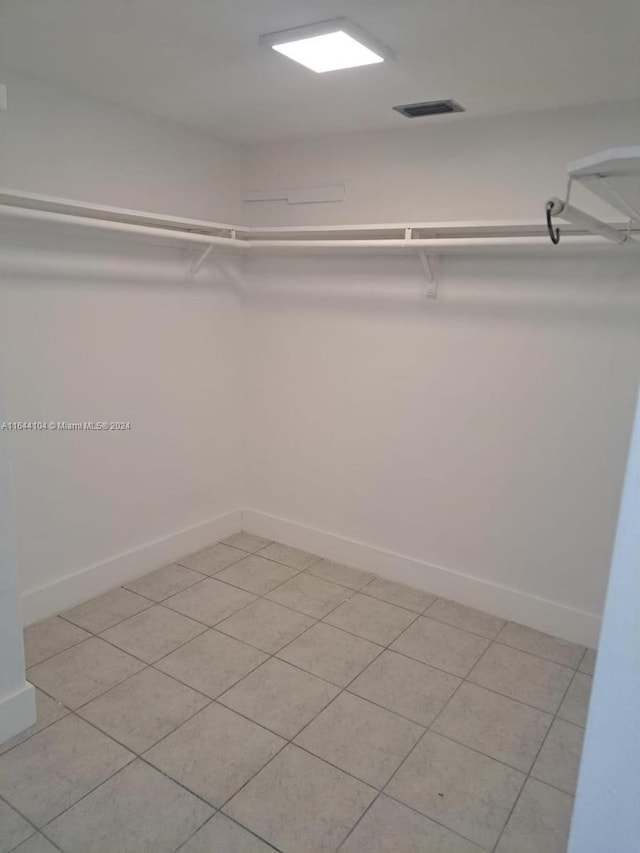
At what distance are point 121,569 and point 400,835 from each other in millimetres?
1877

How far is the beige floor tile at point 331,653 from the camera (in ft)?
8.05

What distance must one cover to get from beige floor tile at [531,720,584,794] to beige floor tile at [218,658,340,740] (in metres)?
A: 0.77

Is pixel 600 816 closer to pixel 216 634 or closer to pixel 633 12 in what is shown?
pixel 633 12

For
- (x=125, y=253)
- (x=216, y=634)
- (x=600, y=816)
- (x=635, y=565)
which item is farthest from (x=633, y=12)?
(x=216, y=634)

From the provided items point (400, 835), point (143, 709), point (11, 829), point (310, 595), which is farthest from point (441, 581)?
point (11, 829)

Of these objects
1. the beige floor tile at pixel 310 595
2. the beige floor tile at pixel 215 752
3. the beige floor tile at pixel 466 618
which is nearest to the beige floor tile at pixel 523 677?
the beige floor tile at pixel 466 618

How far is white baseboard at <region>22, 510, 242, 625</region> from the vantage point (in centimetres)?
271

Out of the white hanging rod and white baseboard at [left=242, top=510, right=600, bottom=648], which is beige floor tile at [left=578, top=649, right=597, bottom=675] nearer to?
white baseboard at [left=242, top=510, right=600, bottom=648]

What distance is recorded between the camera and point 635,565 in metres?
0.68

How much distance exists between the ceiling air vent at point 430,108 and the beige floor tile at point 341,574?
2.28 meters

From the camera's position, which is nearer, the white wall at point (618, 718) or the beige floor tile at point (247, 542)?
Result: the white wall at point (618, 718)

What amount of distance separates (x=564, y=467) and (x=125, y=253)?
224cm

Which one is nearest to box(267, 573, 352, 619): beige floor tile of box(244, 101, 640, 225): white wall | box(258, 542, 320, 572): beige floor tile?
box(258, 542, 320, 572): beige floor tile

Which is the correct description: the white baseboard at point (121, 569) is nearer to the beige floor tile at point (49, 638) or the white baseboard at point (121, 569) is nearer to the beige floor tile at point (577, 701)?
the beige floor tile at point (49, 638)
